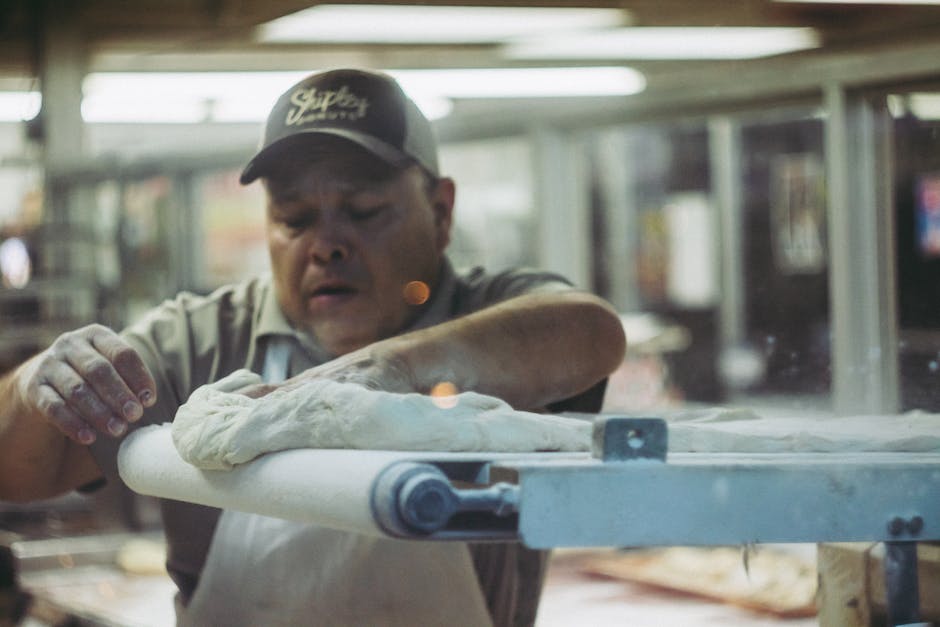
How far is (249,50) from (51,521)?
1.35 metres

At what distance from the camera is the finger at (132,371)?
1.44 m

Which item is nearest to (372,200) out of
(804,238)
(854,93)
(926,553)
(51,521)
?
(926,553)

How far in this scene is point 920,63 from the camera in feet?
7.88

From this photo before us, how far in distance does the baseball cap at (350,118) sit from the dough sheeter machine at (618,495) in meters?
0.67

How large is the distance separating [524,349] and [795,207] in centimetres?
451

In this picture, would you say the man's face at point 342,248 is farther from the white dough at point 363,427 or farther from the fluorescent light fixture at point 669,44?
the fluorescent light fixture at point 669,44

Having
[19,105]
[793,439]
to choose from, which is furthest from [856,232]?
[19,105]

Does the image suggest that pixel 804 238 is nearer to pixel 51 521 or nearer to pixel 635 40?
pixel 635 40

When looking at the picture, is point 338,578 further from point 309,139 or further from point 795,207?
point 795,207

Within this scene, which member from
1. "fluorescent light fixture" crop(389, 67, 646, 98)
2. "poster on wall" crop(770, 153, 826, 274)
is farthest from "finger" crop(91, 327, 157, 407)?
"poster on wall" crop(770, 153, 826, 274)

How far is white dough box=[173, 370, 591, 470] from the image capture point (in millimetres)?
1047

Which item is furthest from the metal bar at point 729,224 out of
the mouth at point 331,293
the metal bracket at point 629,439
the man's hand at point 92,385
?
the metal bracket at point 629,439

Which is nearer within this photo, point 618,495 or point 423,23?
point 618,495

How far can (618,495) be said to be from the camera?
90 cm
